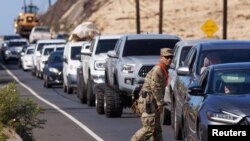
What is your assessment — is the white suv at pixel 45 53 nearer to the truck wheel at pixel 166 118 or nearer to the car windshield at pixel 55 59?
the car windshield at pixel 55 59

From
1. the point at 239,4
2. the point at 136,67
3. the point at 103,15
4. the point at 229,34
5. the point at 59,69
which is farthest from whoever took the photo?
the point at 103,15

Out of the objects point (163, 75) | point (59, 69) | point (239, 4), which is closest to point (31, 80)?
point (59, 69)

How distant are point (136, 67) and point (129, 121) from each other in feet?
7.37

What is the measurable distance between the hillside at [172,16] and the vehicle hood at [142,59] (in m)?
55.8

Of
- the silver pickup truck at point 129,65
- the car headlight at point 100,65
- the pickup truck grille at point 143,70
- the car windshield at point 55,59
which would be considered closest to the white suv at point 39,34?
the car windshield at point 55,59

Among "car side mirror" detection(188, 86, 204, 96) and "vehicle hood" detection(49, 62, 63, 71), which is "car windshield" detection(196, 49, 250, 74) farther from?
"vehicle hood" detection(49, 62, 63, 71)

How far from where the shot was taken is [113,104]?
2691cm

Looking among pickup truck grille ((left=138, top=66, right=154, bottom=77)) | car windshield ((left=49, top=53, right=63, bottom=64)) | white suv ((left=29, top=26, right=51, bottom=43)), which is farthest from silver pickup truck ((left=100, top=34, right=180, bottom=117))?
white suv ((left=29, top=26, right=51, bottom=43))

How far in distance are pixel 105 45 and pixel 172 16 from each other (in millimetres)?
68448

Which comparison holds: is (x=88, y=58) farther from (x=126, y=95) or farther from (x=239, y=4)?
(x=239, y=4)

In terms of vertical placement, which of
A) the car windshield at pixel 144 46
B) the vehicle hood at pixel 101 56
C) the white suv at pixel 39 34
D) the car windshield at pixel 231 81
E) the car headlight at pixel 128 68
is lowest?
the white suv at pixel 39 34

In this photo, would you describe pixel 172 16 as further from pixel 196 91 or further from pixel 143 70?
pixel 196 91

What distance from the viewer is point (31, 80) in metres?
55.2

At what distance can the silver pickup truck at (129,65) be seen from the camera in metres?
27.1
